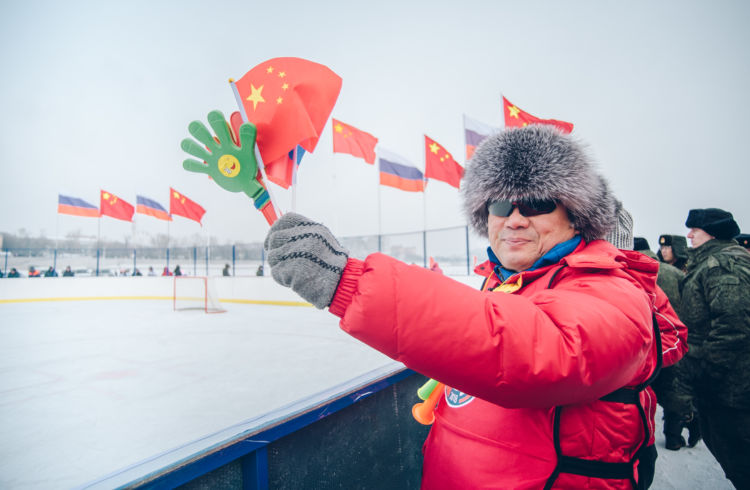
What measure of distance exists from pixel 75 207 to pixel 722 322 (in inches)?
757

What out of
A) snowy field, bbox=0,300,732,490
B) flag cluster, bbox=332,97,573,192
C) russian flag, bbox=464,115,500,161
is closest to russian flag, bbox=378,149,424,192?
flag cluster, bbox=332,97,573,192

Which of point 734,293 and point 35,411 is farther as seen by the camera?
point 35,411

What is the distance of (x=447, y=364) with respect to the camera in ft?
1.81

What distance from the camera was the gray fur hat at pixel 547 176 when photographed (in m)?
0.90

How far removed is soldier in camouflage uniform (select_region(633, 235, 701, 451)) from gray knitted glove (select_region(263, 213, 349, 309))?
8.12 feet

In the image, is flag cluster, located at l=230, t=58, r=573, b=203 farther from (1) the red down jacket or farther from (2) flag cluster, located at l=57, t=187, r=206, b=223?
(2) flag cluster, located at l=57, t=187, r=206, b=223

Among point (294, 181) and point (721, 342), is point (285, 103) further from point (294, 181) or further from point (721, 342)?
point (721, 342)

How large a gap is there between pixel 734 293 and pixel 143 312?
10941 millimetres

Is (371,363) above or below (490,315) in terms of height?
below

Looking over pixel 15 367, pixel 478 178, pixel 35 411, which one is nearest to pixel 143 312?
pixel 15 367

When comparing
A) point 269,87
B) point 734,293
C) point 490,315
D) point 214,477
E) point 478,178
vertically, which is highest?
point 269,87

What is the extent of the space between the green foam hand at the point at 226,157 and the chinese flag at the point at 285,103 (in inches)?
3.1

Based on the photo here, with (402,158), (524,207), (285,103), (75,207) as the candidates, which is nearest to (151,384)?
(285,103)

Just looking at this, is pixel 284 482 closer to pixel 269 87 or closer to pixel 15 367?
pixel 269 87
